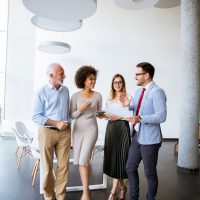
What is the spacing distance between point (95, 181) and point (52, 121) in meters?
1.90

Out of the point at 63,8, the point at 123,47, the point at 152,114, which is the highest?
the point at 123,47

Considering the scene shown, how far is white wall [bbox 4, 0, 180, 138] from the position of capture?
8422mm

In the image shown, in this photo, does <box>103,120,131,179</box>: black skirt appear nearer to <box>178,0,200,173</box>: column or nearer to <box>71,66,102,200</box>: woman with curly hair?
<box>71,66,102,200</box>: woman with curly hair

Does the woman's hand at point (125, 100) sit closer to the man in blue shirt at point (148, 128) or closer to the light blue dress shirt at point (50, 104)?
the man in blue shirt at point (148, 128)

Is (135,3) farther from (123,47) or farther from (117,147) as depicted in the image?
(123,47)

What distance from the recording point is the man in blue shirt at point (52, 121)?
2861 millimetres

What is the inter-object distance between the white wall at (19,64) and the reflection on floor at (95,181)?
10.1ft

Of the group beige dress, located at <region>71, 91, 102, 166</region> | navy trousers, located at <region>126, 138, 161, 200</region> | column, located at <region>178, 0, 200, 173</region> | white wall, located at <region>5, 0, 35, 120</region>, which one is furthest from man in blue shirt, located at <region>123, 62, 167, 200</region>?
white wall, located at <region>5, 0, 35, 120</region>

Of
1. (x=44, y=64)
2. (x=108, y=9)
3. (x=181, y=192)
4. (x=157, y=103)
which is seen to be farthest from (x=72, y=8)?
(x=108, y=9)

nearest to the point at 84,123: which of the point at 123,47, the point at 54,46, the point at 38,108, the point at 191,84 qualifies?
the point at 38,108

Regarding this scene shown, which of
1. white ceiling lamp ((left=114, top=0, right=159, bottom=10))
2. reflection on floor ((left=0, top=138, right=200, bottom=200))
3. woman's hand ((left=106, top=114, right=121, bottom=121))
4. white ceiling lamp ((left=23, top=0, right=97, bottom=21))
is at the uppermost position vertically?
white ceiling lamp ((left=114, top=0, right=159, bottom=10))

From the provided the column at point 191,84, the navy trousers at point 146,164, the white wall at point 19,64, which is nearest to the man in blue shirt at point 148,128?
the navy trousers at point 146,164

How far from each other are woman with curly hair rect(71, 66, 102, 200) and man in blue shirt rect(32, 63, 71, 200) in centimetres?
12

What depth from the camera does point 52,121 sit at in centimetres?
281
